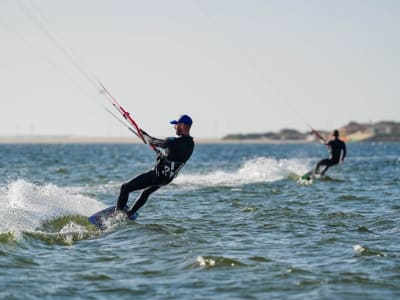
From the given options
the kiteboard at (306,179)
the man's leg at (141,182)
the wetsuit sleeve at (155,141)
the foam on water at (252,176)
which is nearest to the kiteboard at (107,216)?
→ the man's leg at (141,182)

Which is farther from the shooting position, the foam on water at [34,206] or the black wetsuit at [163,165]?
the foam on water at [34,206]

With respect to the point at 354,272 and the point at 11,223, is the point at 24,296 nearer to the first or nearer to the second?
the point at 354,272

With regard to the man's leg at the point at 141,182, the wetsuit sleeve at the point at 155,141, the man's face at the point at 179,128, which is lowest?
the man's leg at the point at 141,182

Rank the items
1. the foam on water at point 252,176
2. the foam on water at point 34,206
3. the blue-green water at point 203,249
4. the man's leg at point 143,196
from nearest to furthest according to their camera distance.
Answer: the blue-green water at point 203,249 → the foam on water at point 34,206 → the man's leg at point 143,196 → the foam on water at point 252,176

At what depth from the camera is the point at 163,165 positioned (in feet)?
43.8

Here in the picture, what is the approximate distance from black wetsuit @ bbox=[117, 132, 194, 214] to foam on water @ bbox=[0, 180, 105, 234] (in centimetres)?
171

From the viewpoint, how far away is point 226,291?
8.19 metres

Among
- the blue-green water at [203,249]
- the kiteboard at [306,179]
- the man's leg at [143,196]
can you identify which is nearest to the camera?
the blue-green water at [203,249]

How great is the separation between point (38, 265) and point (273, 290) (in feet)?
10.7

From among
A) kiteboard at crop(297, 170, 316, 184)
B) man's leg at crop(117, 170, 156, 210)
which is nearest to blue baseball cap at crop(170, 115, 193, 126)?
man's leg at crop(117, 170, 156, 210)

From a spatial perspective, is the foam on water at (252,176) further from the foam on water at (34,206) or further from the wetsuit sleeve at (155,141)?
the wetsuit sleeve at (155,141)

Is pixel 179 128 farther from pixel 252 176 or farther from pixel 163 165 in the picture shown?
pixel 252 176

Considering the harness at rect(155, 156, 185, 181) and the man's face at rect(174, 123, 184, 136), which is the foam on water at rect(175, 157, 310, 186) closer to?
the harness at rect(155, 156, 185, 181)

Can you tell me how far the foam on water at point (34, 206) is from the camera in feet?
43.4
